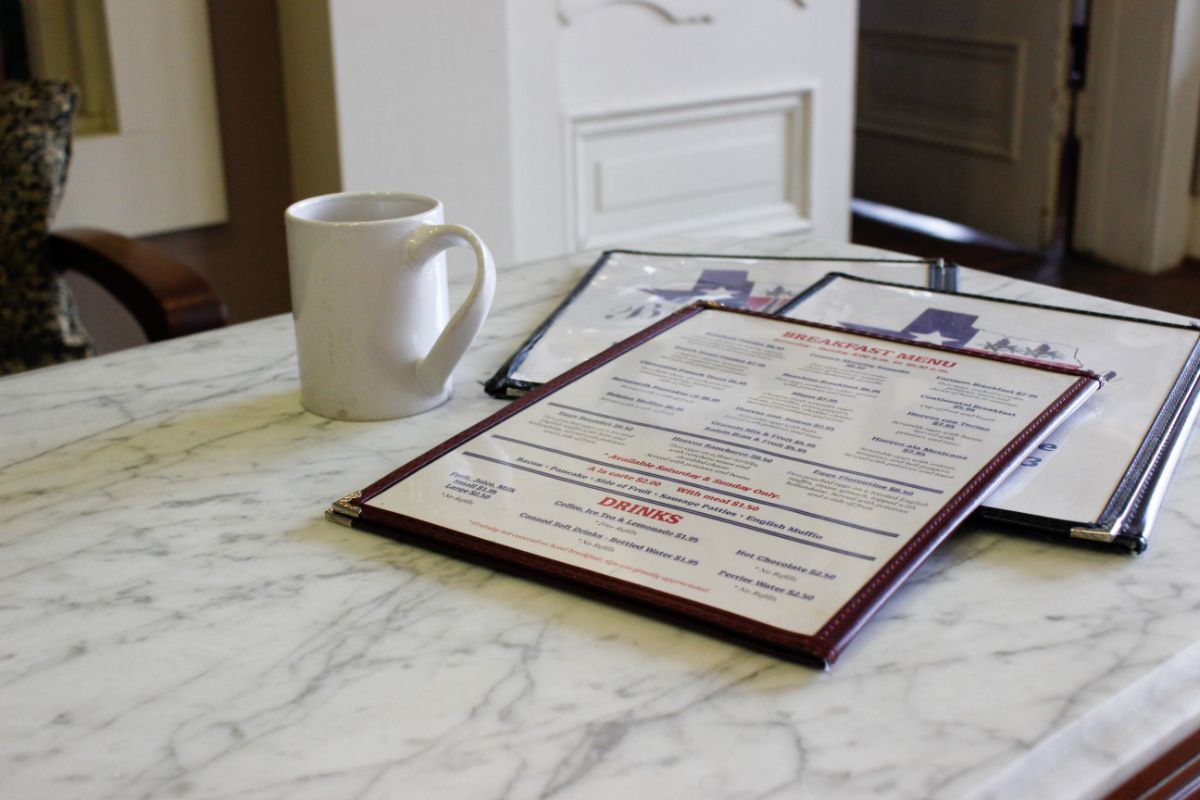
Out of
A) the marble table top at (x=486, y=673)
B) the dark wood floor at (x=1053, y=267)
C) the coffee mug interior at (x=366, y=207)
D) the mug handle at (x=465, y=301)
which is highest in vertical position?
the coffee mug interior at (x=366, y=207)

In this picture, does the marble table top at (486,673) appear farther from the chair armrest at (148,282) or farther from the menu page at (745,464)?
the chair armrest at (148,282)

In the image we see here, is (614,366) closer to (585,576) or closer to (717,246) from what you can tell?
(585,576)

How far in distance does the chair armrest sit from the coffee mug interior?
1.47 feet

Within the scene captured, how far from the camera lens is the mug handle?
72 cm

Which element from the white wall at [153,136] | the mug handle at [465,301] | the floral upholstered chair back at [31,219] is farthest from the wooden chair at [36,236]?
the mug handle at [465,301]

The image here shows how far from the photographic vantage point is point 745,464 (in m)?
0.62

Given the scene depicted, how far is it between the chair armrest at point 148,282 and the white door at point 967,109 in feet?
8.23

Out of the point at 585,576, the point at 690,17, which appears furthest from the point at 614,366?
the point at 690,17

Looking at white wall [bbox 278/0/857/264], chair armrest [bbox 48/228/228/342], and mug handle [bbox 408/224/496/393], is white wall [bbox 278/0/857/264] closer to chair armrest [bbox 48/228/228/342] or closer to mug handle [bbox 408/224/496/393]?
chair armrest [bbox 48/228/228/342]

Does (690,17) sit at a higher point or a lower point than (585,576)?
higher

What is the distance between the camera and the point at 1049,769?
0.43m

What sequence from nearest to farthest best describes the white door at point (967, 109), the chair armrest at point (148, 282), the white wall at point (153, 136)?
1. the chair armrest at point (148, 282)
2. the white wall at point (153, 136)
3. the white door at point (967, 109)

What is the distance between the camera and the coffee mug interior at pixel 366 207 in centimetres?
79

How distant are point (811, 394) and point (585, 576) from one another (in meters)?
0.21
